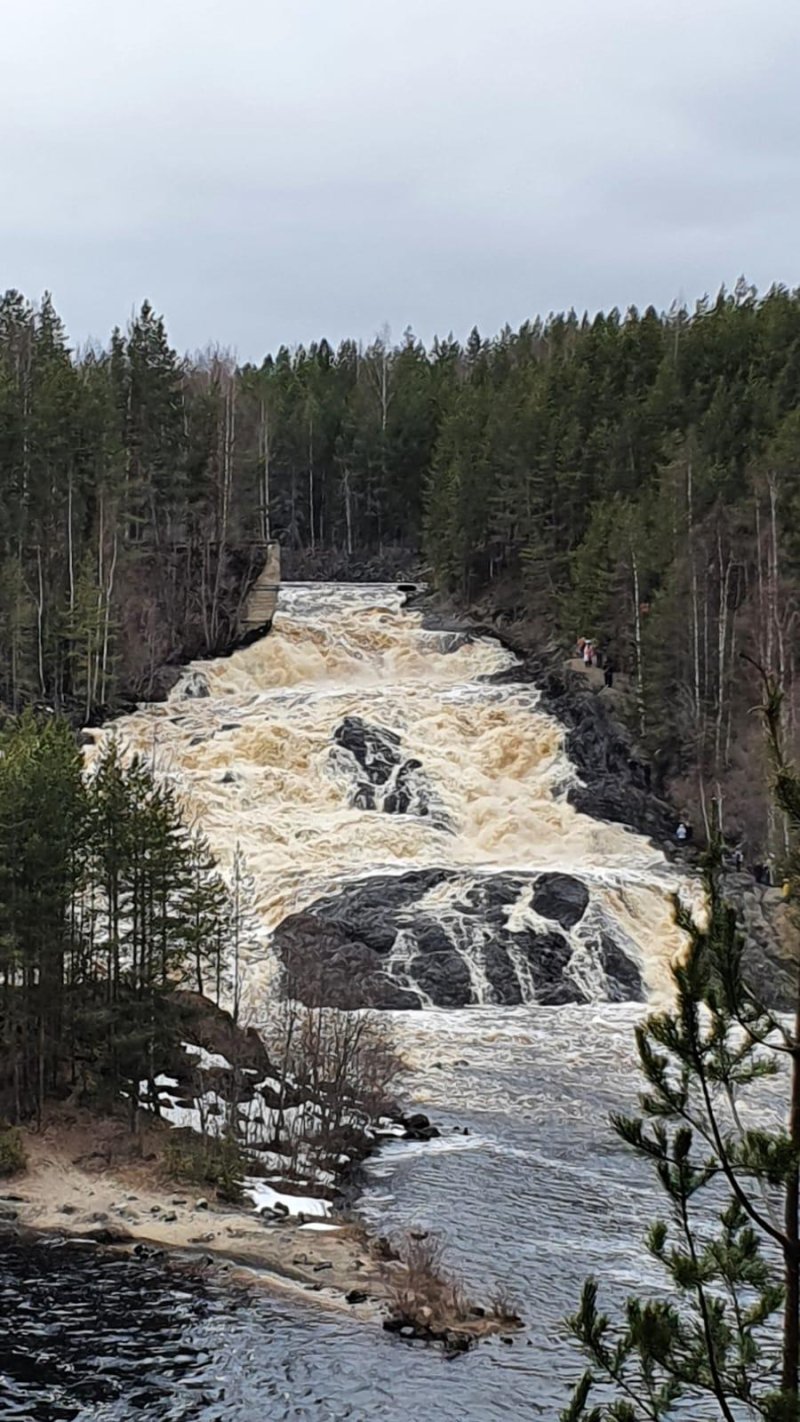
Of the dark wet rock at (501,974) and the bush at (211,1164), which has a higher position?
the dark wet rock at (501,974)

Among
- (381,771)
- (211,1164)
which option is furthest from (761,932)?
(211,1164)

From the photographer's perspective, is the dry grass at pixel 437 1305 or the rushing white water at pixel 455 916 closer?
the rushing white water at pixel 455 916

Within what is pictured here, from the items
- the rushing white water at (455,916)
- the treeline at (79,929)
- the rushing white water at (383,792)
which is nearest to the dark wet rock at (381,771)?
the rushing white water at (455,916)

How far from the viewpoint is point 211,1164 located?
85.2 feet

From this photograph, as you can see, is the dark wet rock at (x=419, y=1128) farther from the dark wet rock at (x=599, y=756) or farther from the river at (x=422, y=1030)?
the dark wet rock at (x=599, y=756)

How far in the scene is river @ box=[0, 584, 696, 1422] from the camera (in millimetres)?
18234

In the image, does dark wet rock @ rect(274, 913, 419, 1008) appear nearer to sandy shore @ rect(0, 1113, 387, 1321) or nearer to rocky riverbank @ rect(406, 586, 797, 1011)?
sandy shore @ rect(0, 1113, 387, 1321)

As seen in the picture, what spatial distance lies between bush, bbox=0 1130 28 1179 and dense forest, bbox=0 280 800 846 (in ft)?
→ 88.0

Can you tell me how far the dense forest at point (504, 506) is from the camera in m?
52.7

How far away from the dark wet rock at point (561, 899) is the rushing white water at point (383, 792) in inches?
14.4

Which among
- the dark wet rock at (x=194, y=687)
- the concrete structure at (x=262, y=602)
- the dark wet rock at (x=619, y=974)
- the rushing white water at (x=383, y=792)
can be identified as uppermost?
the concrete structure at (x=262, y=602)

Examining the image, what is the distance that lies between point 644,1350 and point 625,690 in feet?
163

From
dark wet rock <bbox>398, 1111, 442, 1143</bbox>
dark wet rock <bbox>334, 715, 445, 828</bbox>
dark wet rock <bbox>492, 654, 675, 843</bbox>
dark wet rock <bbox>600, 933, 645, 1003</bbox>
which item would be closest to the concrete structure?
dark wet rock <bbox>492, 654, 675, 843</bbox>

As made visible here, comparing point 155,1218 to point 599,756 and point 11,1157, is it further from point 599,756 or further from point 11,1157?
point 599,756
